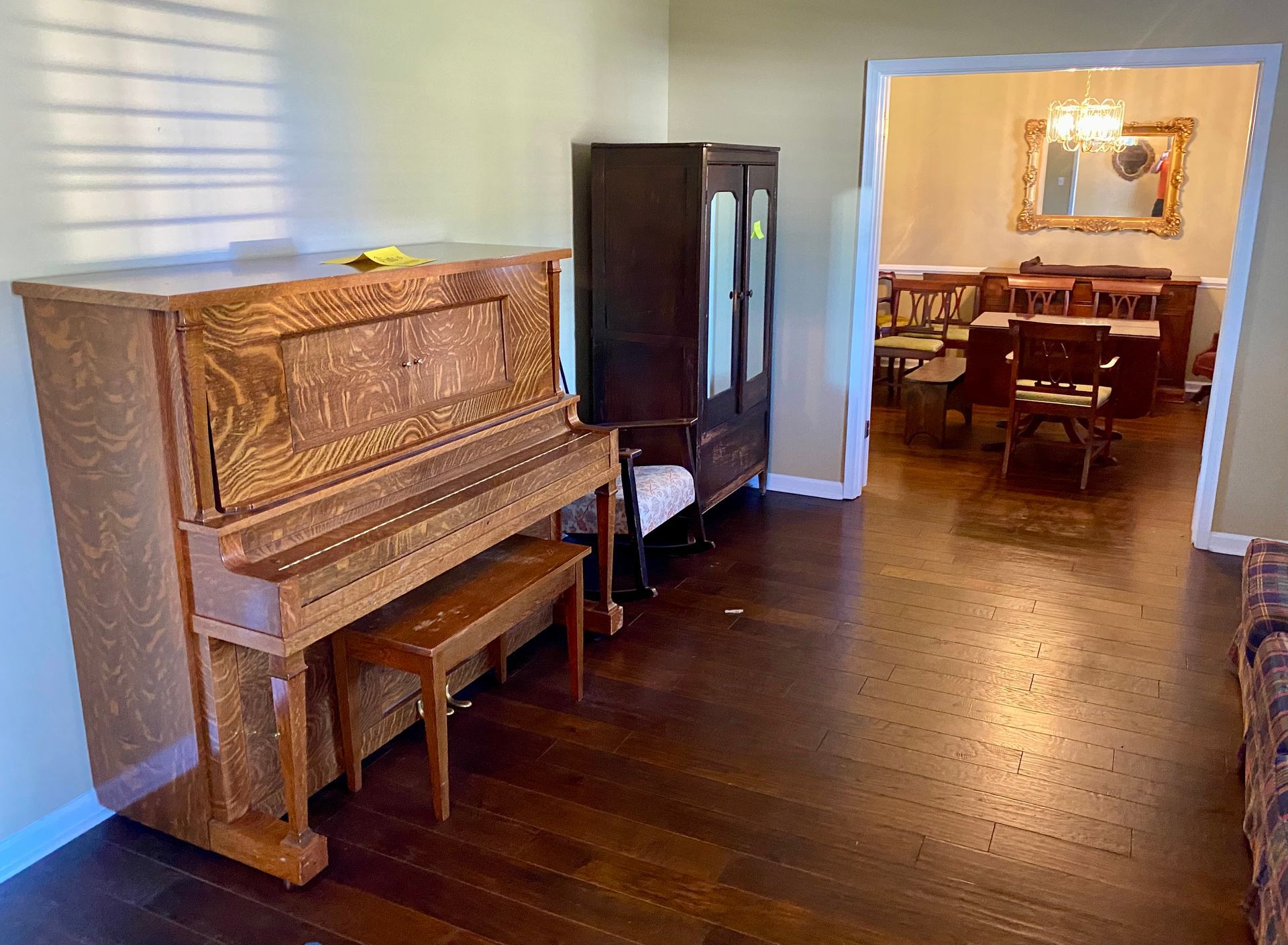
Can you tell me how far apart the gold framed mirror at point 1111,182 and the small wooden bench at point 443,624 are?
19.0ft

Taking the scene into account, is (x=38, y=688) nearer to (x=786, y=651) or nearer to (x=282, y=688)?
(x=282, y=688)

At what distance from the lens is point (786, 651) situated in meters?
3.32

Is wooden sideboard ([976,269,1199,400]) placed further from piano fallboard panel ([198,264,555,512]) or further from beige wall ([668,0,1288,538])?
piano fallboard panel ([198,264,555,512])

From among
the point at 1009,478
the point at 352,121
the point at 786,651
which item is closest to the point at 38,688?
the point at 352,121

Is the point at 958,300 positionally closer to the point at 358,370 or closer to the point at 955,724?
the point at 955,724

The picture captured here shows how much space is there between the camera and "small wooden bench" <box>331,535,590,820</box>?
92.8 inches

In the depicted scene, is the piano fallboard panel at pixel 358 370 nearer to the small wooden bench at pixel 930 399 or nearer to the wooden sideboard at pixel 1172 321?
the small wooden bench at pixel 930 399

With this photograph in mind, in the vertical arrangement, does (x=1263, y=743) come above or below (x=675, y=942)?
above

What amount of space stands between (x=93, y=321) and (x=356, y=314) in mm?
547

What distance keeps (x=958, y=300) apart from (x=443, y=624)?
6156mm

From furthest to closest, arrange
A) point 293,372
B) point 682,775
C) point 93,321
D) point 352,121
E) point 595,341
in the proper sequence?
point 595,341 < point 352,121 < point 682,775 < point 293,372 < point 93,321

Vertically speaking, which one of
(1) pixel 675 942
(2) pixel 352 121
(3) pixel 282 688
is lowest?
(1) pixel 675 942

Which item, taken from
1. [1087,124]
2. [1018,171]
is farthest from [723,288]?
[1018,171]

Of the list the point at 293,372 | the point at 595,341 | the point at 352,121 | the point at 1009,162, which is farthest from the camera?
the point at 1009,162
